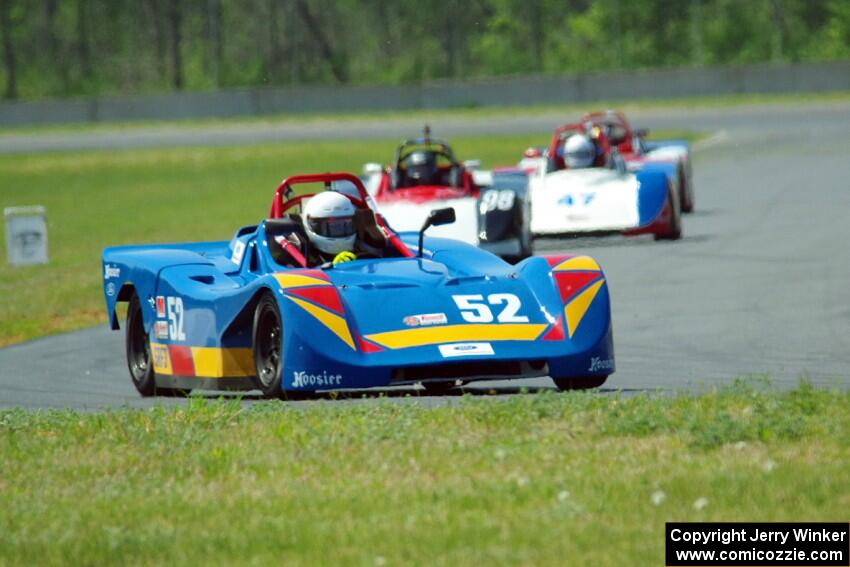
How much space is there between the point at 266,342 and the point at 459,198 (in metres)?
10.6

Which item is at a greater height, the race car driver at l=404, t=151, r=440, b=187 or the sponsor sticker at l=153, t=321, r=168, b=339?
the sponsor sticker at l=153, t=321, r=168, b=339

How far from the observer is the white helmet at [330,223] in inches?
468

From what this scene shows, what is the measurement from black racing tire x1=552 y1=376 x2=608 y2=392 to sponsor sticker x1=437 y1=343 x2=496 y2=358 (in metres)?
0.64

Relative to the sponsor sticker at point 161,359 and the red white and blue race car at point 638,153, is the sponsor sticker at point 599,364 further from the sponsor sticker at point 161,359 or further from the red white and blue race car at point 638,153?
the red white and blue race car at point 638,153

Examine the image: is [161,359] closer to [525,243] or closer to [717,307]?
[717,307]

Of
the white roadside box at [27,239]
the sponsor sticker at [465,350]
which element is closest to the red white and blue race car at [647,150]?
the white roadside box at [27,239]

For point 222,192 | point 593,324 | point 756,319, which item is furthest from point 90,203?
point 593,324

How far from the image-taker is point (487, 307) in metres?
10.5

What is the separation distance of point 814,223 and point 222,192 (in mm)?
16373

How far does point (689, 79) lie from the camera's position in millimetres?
63000

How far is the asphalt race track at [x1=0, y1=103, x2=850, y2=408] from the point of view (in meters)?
11.7

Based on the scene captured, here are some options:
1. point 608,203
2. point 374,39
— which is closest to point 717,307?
point 608,203

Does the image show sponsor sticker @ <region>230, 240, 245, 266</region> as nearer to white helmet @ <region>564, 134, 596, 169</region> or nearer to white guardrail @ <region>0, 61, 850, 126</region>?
white helmet @ <region>564, 134, 596, 169</region>

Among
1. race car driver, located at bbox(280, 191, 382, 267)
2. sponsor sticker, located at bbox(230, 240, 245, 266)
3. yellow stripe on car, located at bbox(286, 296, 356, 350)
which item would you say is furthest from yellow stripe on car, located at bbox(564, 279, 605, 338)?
sponsor sticker, located at bbox(230, 240, 245, 266)
